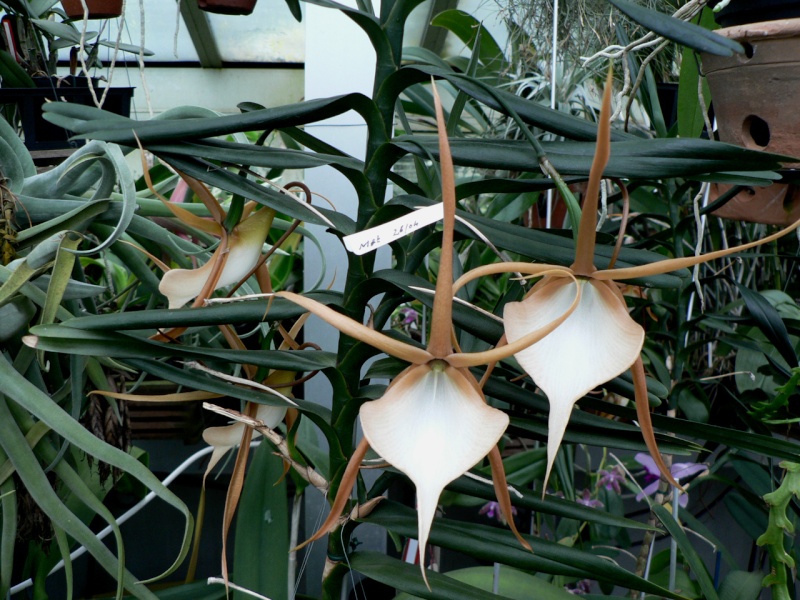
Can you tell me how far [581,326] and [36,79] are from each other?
83 centimetres

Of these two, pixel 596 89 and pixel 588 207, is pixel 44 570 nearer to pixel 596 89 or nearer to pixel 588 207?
pixel 588 207

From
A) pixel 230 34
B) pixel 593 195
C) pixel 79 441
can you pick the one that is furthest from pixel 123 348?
pixel 230 34

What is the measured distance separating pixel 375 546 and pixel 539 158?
63cm

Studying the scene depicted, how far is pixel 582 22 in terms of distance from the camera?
0.87 metres

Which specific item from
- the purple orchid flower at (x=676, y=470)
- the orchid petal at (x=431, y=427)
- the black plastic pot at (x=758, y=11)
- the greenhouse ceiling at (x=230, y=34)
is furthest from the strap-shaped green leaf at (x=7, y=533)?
the greenhouse ceiling at (x=230, y=34)

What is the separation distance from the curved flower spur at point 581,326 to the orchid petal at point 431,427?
28 millimetres

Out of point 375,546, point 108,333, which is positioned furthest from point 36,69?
point 375,546

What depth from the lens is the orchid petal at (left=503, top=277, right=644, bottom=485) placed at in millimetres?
294

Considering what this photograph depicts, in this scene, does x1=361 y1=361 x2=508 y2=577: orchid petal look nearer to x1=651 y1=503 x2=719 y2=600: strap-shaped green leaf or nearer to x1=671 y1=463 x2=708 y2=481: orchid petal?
x1=651 y1=503 x2=719 y2=600: strap-shaped green leaf

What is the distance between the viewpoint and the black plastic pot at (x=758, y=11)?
657 millimetres

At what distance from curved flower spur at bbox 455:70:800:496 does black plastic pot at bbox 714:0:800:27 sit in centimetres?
47

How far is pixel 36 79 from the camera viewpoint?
2.80ft

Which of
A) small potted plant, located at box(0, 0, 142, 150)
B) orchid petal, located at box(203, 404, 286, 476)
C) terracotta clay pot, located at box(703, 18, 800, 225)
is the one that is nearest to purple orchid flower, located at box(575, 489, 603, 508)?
terracotta clay pot, located at box(703, 18, 800, 225)

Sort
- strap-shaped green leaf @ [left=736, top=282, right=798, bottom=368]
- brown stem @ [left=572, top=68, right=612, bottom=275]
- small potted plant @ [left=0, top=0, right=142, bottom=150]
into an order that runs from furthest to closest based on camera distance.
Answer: small potted plant @ [left=0, top=0, right=142, bottom=150]
strap-shaped green leaf @ [left=736, top=282, right=798, bottom=368]
brown stem @ [left=572, top=68, right=612, bottom=275]
